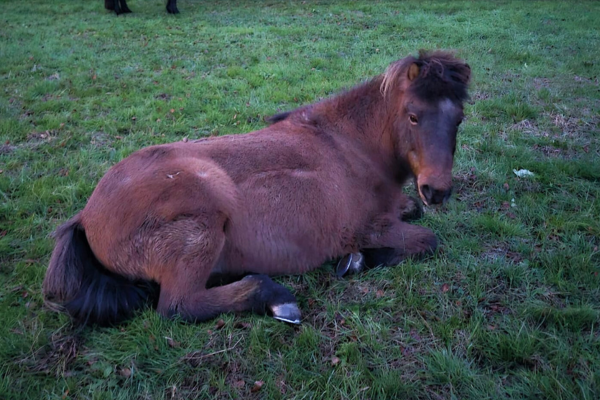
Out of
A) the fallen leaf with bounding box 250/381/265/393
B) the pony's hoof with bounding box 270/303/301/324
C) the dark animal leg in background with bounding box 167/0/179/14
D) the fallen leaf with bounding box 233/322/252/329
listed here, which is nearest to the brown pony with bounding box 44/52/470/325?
the pony's hoof with bounding box 270/303/301/324

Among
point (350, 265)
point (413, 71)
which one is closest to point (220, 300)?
point (350, 265)

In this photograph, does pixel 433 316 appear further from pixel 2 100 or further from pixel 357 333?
pixel 2 100

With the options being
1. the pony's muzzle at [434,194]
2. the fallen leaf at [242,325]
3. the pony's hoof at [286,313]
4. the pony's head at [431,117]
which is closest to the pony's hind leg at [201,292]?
the pony's hoof at [286,313]

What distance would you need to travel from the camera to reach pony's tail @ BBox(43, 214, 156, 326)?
3158 millimetres

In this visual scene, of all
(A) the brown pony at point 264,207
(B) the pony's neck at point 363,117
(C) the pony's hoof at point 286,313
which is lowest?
(C) the pony's hoof at point 286,313

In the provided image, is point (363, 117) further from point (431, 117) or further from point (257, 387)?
point (257, 387)

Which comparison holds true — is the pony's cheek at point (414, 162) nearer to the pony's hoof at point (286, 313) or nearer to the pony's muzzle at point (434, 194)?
the pony's muzzle at point (434, 194)

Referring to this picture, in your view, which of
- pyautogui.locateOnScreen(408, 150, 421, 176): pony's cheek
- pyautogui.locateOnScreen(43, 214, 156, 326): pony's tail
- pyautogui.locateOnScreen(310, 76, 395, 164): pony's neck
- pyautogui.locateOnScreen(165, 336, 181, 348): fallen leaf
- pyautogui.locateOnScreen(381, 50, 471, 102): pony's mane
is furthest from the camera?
pyautogui.locateOnScreen(310, 76, 395, 164): pony's neck

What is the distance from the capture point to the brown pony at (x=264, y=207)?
10.7 feet

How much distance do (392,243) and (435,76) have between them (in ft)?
4.86

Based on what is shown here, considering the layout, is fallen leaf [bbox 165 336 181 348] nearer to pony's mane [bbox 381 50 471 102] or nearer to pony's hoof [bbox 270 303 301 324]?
pony's hoof [bbox 270 303 301 324]

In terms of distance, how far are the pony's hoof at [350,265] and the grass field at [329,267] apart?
0.30ft

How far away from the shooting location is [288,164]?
3.82 metres

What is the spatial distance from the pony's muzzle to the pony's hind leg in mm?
1338
